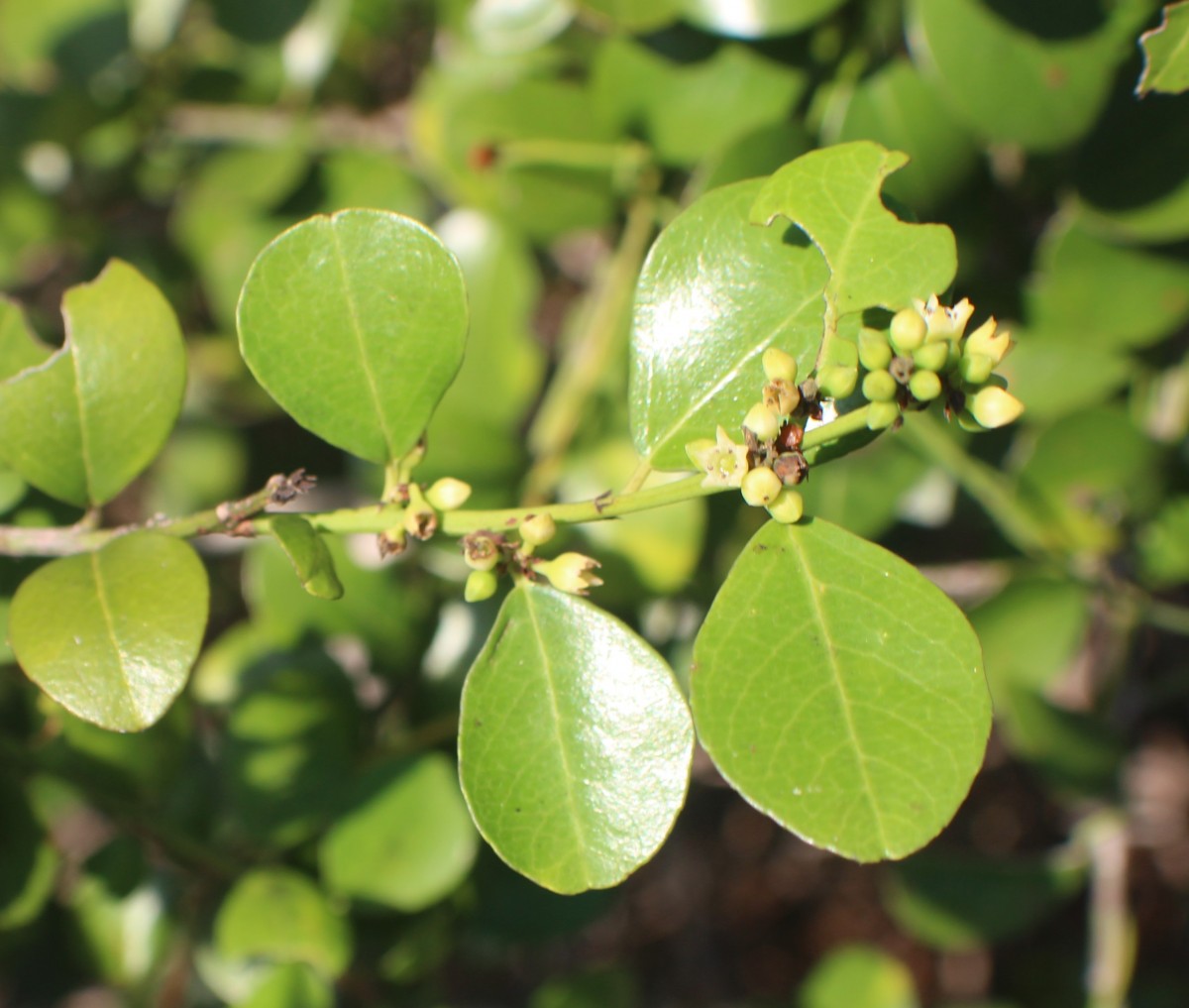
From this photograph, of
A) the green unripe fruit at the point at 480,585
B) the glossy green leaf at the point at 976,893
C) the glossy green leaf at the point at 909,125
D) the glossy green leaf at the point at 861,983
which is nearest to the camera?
the green unripe fruit at the point at 480,585

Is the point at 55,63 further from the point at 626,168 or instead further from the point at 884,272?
the point at 884,272

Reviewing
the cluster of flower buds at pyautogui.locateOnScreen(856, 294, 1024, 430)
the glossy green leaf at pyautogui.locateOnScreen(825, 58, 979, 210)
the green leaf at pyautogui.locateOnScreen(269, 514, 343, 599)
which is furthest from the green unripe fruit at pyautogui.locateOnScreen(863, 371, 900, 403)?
the glossy green leaf at pyautogui.locateOnScreen(825, 58, 979, 210)

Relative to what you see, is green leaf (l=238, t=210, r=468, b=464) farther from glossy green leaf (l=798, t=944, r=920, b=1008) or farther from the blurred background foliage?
glossy green leaf (l=798, t=944, r=920, b=1008)

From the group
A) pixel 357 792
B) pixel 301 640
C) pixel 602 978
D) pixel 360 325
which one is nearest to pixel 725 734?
pixel 360 325

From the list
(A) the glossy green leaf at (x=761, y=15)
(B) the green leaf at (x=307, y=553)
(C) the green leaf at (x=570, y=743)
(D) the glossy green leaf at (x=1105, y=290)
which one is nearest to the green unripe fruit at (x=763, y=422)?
(C) the green leaf at (x=570, y=743)

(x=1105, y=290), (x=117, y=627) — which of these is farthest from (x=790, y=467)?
(x=1105, y=290)

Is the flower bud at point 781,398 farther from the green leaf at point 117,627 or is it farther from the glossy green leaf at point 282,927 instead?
the glossy green leaf at point 282,927
